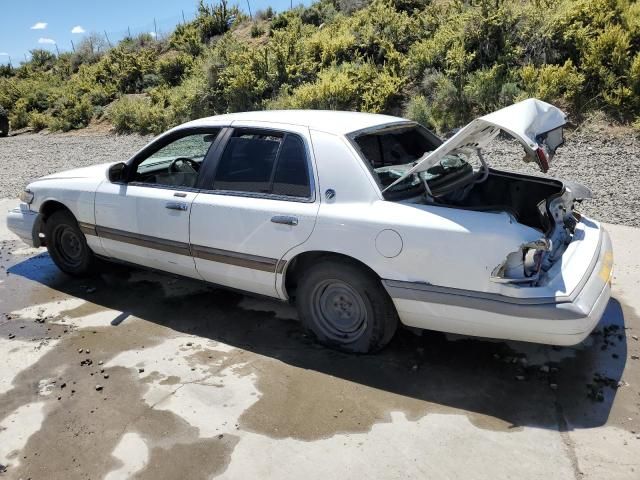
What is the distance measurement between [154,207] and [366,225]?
1963 millimetres

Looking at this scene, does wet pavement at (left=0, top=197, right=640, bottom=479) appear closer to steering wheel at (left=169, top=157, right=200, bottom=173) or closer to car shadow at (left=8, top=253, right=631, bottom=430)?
car shadow at (left=8, top=253, right=631, bottom=430)

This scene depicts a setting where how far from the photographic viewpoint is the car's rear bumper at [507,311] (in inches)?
124

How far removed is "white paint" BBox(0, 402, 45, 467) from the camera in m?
3.12

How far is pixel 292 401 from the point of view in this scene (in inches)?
136

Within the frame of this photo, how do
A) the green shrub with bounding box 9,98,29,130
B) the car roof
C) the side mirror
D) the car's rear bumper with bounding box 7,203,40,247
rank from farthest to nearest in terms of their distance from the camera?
the green shrub with bounding box 9,98,29,130, the car's rear bumper with bounding box 7,203,40,247, the side mirror, the car roof

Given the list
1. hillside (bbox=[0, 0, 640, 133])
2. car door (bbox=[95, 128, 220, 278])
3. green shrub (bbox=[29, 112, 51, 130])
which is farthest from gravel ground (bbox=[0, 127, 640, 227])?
green shrub (bbox=[29, 112, 51, 130])

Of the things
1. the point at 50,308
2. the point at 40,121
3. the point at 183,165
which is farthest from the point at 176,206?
the point at 40,121

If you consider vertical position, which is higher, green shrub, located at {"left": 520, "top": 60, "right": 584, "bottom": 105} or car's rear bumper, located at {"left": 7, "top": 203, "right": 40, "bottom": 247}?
green shrub, located at {"left": 520, "top": 60, "right": 584, "bottom": 105}

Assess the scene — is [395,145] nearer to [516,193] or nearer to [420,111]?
[516,193]

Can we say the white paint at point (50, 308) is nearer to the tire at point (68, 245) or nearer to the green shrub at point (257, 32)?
the tire at point (68, 245)

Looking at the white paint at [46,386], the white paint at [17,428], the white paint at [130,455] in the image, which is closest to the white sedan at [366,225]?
the white paint at [46,386]

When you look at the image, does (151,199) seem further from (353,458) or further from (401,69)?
(401,69)

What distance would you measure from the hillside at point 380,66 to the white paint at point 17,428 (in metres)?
9.55

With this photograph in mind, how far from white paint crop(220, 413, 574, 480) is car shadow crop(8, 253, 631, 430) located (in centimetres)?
21
